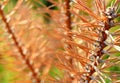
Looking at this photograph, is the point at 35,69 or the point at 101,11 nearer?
the point at 101,11

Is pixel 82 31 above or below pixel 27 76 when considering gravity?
above

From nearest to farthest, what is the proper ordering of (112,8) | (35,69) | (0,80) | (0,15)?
1. (112,8)
2. (0,15)
3. (35,69)
4. (0,80)

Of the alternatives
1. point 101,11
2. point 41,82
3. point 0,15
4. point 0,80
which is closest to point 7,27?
point 0,15

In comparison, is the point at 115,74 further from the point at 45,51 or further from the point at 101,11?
the point at 45,51

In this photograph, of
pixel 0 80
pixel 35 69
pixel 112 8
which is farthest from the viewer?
pixel 0 80

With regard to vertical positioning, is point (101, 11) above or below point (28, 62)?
above

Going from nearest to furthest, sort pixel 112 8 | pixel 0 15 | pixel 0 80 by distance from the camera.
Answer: pixel 112 8
pixel 0 15
pixel 0 80

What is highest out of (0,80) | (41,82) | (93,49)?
(93,49)

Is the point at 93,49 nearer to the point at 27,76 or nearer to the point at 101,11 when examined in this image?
the point at 101,11

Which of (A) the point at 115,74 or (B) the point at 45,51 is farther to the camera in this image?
(B) the point at 45,51

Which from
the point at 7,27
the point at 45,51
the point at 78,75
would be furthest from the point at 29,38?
the point at 78,75
